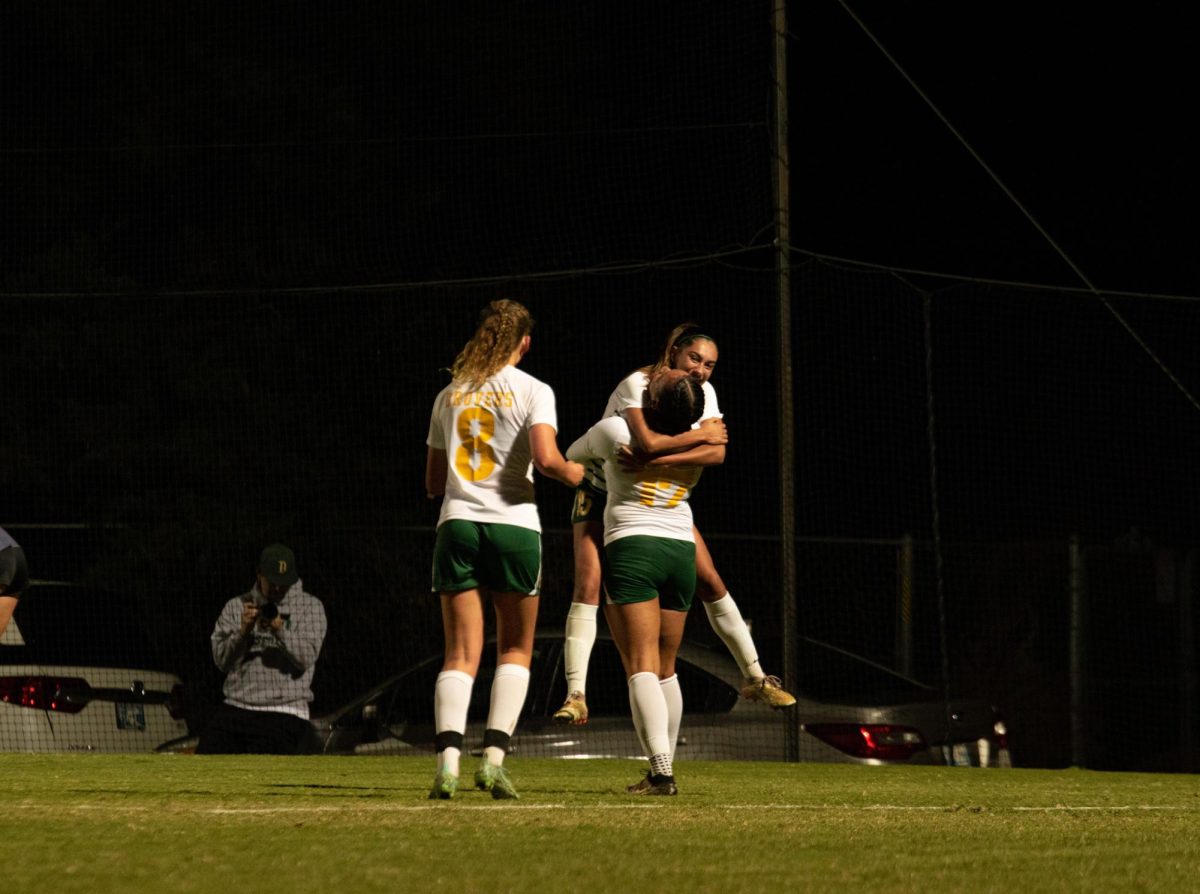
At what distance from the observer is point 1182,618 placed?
14.8 meters

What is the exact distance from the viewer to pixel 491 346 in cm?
678

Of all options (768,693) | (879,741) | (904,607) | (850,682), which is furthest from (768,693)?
(904,607)

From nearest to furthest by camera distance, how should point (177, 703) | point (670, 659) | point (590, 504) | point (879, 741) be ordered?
point (670, 659) < point (590, 504) < point (879, 741) < point (177, 703)

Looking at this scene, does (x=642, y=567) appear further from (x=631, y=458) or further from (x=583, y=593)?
(x=583, y=593)

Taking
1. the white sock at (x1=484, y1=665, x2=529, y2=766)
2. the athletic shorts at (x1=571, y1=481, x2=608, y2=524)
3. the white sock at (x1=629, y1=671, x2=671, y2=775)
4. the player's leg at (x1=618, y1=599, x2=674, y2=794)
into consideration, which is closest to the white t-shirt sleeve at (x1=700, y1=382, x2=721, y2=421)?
the athletic shorts at (x1=571, y1=481, x2=608, y2=524)

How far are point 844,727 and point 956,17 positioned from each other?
541 inches

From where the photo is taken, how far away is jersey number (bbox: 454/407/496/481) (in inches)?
263

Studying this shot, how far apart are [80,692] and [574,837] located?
6.05 metres

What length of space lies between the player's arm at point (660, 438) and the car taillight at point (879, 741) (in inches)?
135

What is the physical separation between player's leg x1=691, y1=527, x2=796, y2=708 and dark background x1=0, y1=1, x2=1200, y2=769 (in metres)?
6.28

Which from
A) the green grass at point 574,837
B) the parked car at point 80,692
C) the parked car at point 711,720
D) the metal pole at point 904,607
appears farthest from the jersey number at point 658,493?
the metal pole at point 904,607

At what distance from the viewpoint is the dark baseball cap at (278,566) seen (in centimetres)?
1088

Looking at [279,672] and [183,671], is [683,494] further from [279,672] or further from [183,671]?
[183,671]

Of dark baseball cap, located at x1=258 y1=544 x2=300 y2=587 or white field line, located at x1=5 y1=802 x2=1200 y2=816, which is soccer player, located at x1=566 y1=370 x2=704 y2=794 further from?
dark baseball cap, located at x1=258 y1=544 x2=300 y2=587
